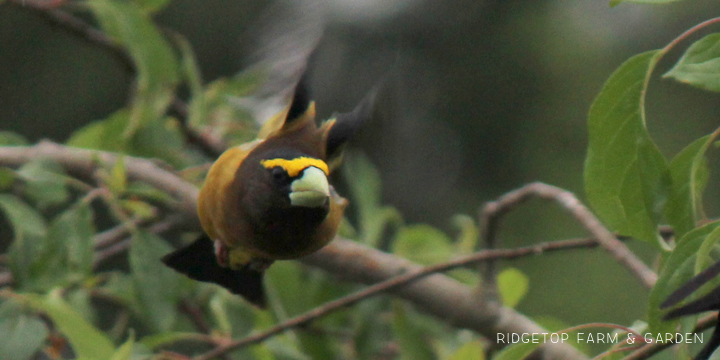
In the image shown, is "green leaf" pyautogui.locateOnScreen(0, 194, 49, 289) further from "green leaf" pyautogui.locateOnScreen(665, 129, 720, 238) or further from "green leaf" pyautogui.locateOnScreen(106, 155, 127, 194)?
"green leaf" pyautogui.locateOnScreen(665, 129, 720, 238)

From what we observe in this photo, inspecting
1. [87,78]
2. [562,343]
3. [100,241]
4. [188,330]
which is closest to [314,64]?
[562,343]

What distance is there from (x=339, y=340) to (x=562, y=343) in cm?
79

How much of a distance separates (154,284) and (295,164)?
2.24 ft

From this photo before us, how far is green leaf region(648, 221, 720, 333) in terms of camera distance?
0.85 m

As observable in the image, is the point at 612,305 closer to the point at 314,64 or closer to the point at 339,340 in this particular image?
the point at 339,340

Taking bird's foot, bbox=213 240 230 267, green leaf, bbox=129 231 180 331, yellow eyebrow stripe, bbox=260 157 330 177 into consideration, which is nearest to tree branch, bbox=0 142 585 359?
green leaf, bbox=129 231 180 331

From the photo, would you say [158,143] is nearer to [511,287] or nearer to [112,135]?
[112,135]

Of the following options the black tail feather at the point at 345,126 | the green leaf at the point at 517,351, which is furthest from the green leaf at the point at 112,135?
the green leaf at the point at 517,351

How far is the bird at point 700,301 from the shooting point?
0.70m

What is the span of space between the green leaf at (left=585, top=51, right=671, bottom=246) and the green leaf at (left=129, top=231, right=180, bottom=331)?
996 millimetres

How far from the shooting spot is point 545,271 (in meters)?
5.73

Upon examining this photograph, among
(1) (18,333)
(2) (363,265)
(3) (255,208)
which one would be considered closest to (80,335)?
(1) (18,333)

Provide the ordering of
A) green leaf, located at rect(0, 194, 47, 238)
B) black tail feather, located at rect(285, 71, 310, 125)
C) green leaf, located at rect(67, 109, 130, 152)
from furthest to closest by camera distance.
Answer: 1. green leaf, located at rect(67, 109, 130, 152)
2. green leaf, located at rect(0, 194, 47, 238)
3. black tail feather, located at rect(285, 71, 310, 125)

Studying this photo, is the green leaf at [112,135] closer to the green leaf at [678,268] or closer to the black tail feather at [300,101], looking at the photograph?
the black tail feather at [300,101]
